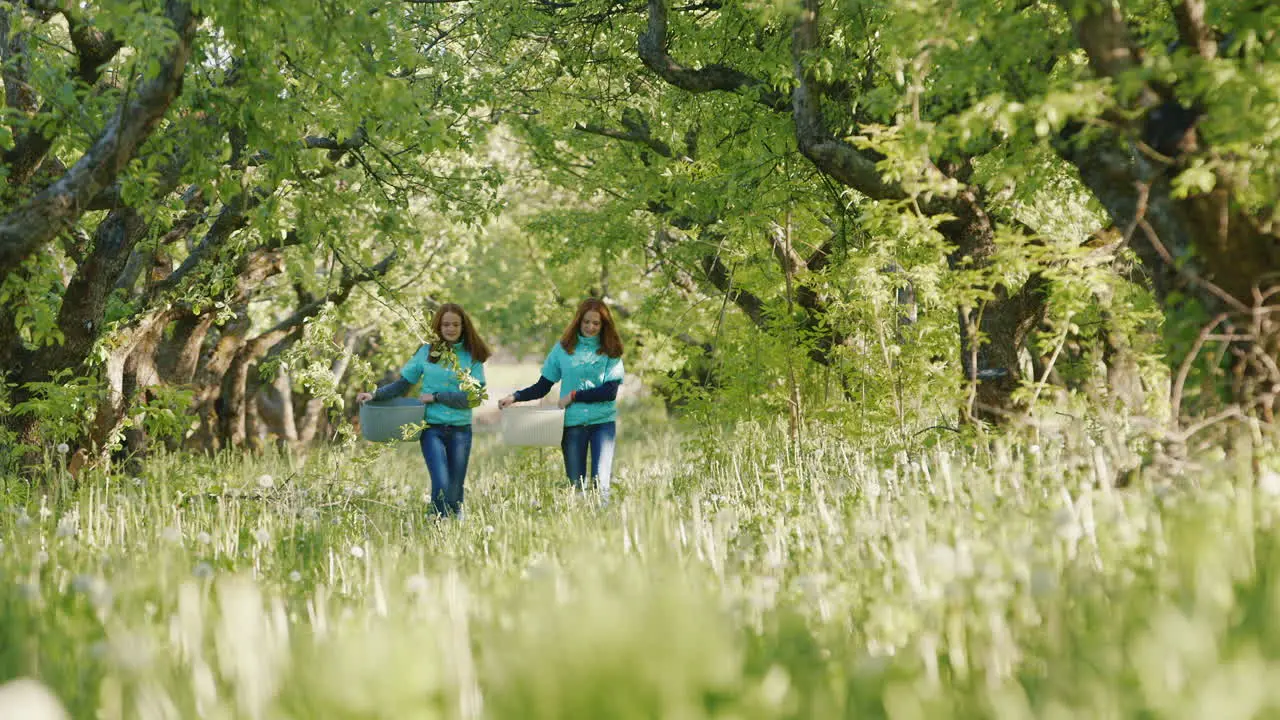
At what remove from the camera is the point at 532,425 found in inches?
307

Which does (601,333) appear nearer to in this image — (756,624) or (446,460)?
(446,460)

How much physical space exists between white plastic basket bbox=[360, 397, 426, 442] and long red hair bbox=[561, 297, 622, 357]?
1332 mm

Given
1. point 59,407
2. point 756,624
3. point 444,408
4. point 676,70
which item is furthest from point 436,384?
point 756,624

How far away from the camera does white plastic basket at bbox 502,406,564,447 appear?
768 cm

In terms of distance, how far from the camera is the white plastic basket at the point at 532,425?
25.2 feet

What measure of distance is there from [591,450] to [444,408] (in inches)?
49.7

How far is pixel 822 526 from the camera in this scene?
4.92 meters

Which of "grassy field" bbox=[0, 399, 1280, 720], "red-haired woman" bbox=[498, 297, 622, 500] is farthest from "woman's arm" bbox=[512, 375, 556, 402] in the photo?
"grassy field" bbox=[0, 399, 1280, 720]

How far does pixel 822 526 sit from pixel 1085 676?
2.62 metres

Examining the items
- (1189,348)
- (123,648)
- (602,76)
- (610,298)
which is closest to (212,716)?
(123,648)

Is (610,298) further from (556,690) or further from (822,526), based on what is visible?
(556,690)

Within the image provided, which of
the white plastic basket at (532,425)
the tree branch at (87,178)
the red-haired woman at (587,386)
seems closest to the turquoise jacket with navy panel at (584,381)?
the red-haired woman at (587,386)

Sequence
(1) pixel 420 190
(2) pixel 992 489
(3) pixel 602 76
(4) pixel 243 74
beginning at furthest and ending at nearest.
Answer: (3) pixel 602 76, (1) pixel 420 190, (4) pixel 243 74, (2) pixel 992 489

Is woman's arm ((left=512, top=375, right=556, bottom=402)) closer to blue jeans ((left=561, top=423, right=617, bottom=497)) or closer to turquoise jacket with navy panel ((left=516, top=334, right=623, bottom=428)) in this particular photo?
turquoise jacket with navy panel ((left=516, top=334, right=623, bottom=428))
